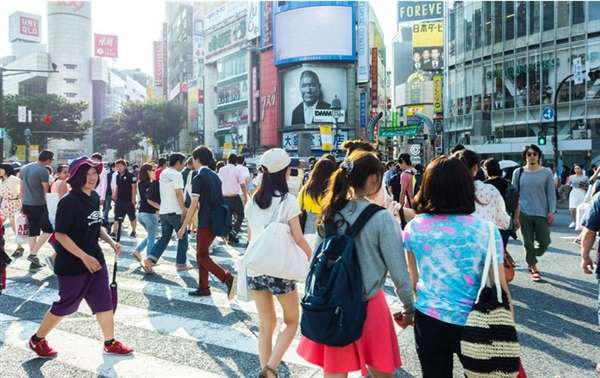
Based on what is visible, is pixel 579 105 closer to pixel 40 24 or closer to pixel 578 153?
pixel 578 153

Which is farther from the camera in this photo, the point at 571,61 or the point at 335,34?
the point at 335,34

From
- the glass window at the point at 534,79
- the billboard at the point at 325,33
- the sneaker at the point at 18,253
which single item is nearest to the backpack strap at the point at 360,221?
the sneaker at the point at 18,253

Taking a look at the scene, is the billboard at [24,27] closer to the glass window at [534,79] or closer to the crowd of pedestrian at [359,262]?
the glass window at [534,79]

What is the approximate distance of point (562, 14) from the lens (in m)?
31.8

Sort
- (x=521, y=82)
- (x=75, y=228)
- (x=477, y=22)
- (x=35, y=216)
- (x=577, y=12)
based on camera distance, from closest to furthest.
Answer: (x=75, y=228) < (x=35, y=216) < (x=577, y=12) < (x=521, y=82) < (x=477, y=22)

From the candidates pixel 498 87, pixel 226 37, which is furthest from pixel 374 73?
pixel 226 37

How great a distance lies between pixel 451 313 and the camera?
2.54 metres

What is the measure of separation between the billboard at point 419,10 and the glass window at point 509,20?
1769 inches

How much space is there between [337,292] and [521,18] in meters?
37.2

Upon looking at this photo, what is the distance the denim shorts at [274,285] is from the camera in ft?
11.8

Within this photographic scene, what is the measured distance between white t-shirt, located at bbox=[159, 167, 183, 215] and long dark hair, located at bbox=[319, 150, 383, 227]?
537cm

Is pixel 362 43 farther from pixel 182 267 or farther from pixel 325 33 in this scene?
pixel 182 267

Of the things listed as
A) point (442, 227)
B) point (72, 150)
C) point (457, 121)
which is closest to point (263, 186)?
point (442, 227)

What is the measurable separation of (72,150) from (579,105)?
84.5 m
